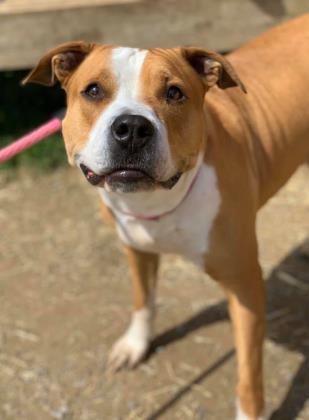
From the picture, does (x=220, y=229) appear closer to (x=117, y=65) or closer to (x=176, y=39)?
(x=117, y=65)

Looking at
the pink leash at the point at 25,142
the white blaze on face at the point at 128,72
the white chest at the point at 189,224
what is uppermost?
the white blaze on face at the point at 128,72

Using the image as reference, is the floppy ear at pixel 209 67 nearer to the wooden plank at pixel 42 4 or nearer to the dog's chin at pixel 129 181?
the dog's chin at pixel 129 181

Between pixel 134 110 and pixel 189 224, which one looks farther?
pixel 189 224

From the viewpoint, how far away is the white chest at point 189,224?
8.16ft

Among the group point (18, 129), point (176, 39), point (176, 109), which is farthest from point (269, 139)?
point (18, 129)

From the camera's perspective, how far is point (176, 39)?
14.1 ft

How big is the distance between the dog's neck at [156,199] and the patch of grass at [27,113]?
2.30 metres

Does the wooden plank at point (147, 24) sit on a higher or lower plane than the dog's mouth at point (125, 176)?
lower

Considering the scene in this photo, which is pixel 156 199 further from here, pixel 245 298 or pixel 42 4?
pixel 42 4

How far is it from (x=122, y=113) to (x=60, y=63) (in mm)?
472

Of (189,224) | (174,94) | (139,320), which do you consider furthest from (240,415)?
(174,94)

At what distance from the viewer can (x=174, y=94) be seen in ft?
7.50

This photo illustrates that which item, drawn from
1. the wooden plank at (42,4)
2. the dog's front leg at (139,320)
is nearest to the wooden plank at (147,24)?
the wooden plank at (42,4)

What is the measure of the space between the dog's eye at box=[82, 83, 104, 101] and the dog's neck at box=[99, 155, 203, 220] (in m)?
0.34
